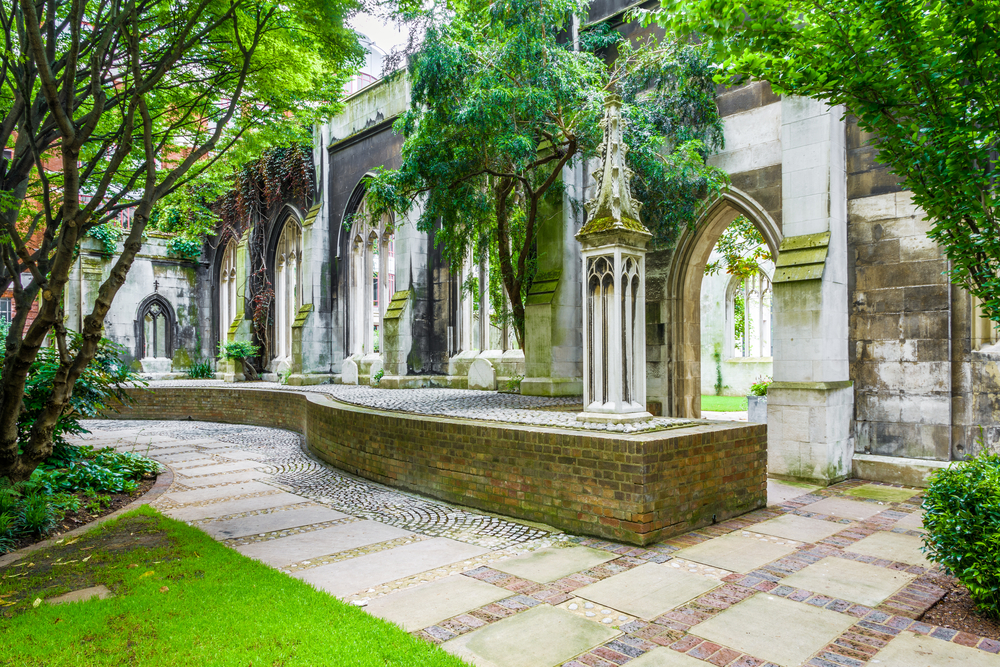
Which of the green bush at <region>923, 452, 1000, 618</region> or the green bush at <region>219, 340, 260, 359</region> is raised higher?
the green bush at <region>219, 340, 260, 359</region>

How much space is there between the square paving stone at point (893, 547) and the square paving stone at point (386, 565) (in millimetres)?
2984

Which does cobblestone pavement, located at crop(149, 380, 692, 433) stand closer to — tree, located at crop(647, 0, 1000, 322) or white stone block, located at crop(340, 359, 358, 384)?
tree, located at crop(647, 0, 1000, 322)

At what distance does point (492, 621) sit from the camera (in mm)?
3512

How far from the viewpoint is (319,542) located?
518 cm

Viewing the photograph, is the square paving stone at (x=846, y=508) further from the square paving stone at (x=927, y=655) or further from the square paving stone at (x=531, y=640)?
the square paving stone at (x=531, y=640)

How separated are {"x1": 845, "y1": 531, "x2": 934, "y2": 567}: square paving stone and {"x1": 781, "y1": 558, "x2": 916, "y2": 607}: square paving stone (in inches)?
13.3

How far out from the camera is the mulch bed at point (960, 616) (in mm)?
3469

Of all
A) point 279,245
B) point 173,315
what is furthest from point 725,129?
point 173,315

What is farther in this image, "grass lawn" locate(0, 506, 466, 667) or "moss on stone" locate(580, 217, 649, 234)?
"moss on stone" locate(580, 217, 649, 234)

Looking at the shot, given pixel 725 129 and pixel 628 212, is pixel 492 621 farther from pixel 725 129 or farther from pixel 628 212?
pixel 725 129

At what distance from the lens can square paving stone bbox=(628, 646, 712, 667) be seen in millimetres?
3043

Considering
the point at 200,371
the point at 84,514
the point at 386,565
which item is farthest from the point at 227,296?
the point at 386,565

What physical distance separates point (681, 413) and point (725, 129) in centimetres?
427

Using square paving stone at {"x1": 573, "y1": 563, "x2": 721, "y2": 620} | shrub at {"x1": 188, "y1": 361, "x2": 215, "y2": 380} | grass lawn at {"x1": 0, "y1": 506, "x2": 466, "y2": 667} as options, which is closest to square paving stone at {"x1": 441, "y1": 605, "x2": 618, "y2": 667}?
grass lawn at {"x1": 0, "y1": 506, "x2": 466, "y2": 667}
